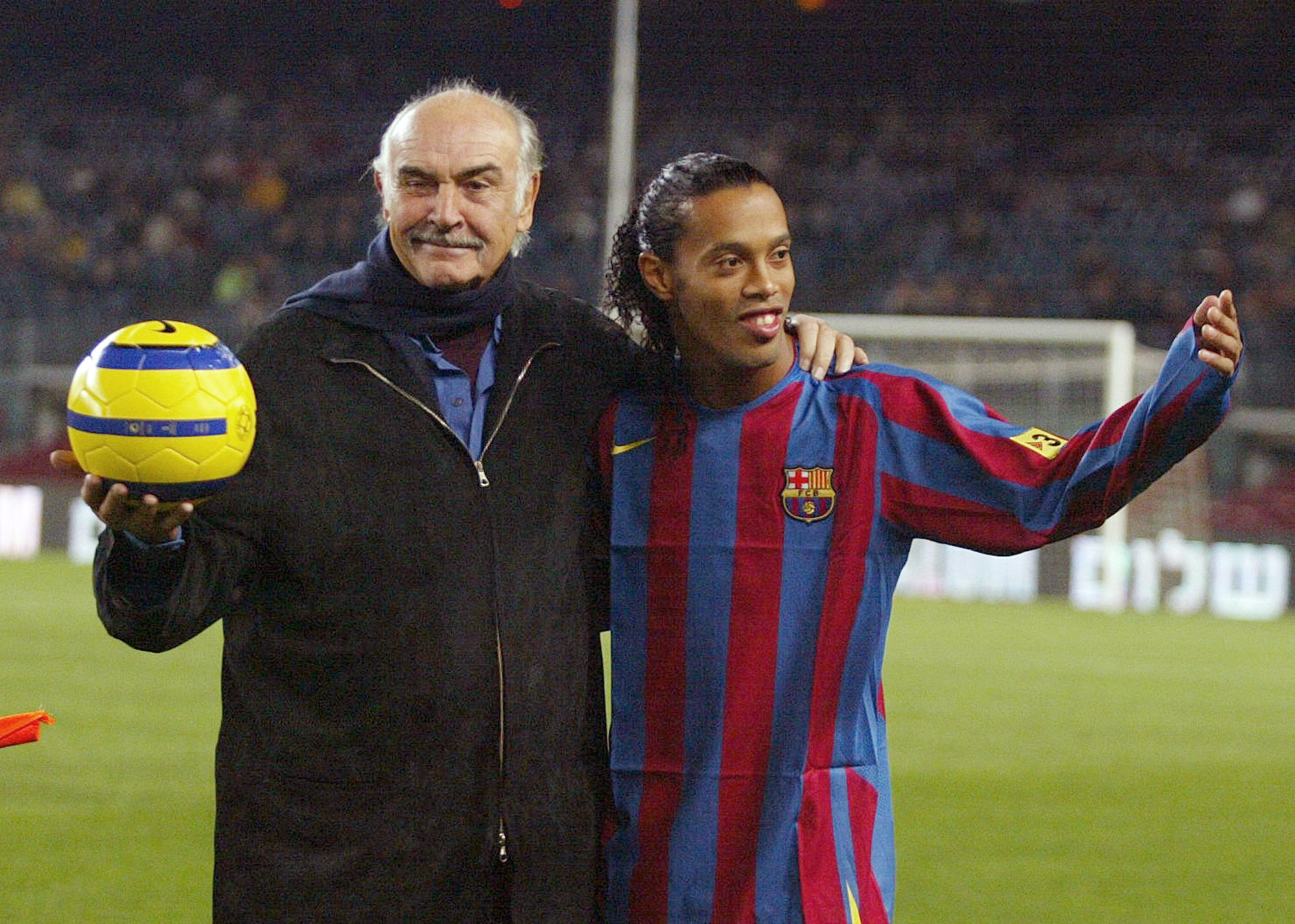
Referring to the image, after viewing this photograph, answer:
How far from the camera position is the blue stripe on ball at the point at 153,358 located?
2643mm

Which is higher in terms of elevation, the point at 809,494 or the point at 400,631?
the point at 809,494

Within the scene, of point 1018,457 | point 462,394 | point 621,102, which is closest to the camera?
point 1018,457

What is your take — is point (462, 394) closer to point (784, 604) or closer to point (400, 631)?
point (400, 631)

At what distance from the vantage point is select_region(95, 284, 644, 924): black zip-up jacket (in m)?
2.79

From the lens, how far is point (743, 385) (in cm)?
289

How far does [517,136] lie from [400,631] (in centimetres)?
86

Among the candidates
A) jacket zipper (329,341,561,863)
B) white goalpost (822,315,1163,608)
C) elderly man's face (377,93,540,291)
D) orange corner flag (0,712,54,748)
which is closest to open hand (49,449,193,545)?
jacket zipper (329,341,561,863)

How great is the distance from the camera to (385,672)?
9.20ft

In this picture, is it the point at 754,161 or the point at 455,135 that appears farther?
the point at 754,161

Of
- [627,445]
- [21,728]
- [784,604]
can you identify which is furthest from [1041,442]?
[21,728]

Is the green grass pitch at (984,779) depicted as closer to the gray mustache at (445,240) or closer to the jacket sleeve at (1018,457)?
the jacket sleeve at (1018,457)

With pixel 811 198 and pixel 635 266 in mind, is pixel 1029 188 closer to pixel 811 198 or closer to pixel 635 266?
pixel 811 198

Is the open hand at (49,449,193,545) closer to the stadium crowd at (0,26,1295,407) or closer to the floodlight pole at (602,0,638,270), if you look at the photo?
the floodlight pole at (602,0,638,270)

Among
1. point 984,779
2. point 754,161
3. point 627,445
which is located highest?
point 754,161
